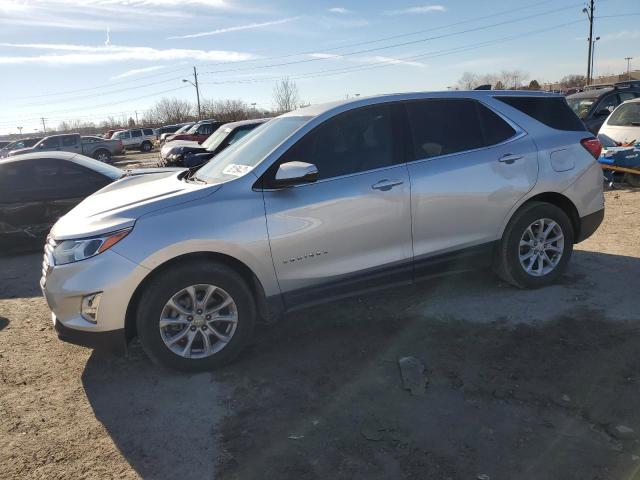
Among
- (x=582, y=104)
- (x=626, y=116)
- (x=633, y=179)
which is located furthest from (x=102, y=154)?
(x=633, y=179)

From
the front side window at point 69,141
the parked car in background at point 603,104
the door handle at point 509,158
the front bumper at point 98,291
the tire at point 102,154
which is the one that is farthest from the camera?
the tire at point 102,154

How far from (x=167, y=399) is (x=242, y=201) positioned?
1437 mm

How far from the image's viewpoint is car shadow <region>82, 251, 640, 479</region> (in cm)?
290

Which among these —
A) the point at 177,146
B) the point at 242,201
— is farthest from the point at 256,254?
the point at 177,146

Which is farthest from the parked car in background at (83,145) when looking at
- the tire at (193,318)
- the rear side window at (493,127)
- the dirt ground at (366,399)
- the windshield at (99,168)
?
the rear side window at (493,127)

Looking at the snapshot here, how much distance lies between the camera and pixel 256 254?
3.70m

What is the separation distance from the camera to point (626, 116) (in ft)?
34.2

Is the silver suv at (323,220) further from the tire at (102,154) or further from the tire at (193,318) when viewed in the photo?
the tire at (102,154)

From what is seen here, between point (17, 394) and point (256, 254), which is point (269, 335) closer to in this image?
point (256, 254)

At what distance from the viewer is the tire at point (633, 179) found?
9508mm

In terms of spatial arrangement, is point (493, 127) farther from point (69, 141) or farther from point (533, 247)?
point (69, 141)

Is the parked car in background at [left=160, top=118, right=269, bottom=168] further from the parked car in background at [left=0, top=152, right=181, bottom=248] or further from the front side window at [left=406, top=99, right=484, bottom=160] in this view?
the front side window at [left=406, top=99, right=484, bottom=160]

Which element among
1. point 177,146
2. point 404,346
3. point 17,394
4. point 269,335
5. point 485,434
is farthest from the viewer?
point 177,146

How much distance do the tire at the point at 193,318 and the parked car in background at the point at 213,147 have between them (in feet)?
21.3
